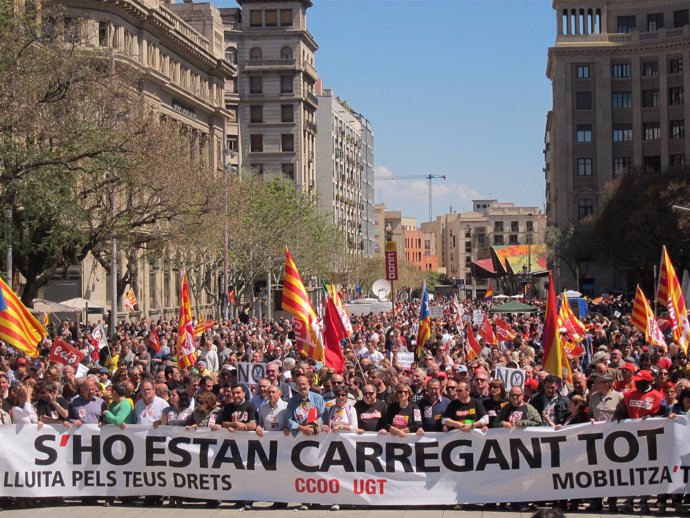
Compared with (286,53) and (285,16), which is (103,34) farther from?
(285,16)

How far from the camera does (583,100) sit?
341ft

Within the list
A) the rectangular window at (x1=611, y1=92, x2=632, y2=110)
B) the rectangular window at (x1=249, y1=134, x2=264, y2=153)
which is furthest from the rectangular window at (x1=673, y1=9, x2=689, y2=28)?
the rectangular window at (x1=249, y1=134, x2=264, y2=153)

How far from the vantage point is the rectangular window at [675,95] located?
101188mm

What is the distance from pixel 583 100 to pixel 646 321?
272 feet

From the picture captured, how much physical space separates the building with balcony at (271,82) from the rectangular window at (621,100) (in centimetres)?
2618

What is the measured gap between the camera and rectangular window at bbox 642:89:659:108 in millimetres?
101938

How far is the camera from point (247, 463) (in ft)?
42.0

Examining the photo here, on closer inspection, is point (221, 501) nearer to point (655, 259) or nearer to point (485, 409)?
point (485, 409)

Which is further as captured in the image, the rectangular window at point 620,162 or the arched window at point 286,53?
the arched window at point 286,53

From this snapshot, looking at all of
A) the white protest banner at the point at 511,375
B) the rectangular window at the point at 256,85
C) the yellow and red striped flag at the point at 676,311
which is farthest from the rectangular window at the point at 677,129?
the white protest banner at the point at 511,375

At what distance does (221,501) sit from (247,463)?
0.67m

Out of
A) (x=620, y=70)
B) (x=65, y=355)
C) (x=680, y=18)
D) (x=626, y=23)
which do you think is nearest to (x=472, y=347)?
(x=65, y=355)

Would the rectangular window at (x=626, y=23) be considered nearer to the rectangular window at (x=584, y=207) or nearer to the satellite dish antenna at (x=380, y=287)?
the rectangular window at (x=584, y=207)

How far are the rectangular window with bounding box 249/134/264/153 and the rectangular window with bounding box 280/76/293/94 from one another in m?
4.27
